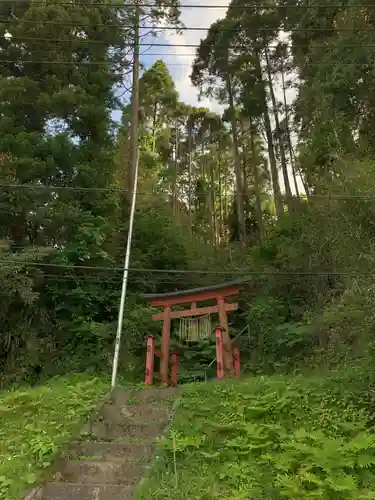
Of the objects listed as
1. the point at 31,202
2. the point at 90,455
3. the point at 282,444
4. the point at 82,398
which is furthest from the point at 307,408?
the point at 31,202

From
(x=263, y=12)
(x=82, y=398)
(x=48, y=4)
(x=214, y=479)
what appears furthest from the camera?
(x=263, y=12)

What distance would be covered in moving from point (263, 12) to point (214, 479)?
1599 cm

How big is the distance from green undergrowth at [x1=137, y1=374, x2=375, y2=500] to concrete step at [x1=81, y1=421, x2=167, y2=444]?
46 centimetres

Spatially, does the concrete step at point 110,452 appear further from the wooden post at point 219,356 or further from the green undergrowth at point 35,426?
the wooden post at point 219,356

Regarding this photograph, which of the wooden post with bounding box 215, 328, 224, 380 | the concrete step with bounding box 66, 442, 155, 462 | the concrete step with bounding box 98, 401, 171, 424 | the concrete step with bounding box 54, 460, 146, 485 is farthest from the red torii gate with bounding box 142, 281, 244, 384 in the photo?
the concrete step with bounding box 54, 460, 146, 485

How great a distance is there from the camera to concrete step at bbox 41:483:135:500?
16.9 feet

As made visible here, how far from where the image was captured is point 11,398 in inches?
297

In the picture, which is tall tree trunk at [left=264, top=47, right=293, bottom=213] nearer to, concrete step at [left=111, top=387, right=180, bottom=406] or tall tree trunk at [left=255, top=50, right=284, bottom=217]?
tall tree trunk at [left=255, top=50, right=284, bottom=217]

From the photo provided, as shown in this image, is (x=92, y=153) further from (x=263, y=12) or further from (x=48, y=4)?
(x=263, y=12)

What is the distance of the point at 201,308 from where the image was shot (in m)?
10.3

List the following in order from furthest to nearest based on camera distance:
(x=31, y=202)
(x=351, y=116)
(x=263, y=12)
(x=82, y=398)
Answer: (x=263, y=12) < (x=31, y=202) < (x=351, y=116) < (x=82, y=398)

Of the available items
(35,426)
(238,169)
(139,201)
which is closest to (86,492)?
(35,426)

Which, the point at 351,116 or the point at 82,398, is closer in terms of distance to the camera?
the point at 82,398

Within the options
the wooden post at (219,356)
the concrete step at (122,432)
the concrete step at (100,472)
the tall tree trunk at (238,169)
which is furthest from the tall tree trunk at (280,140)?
the concrete step at (100,472)
